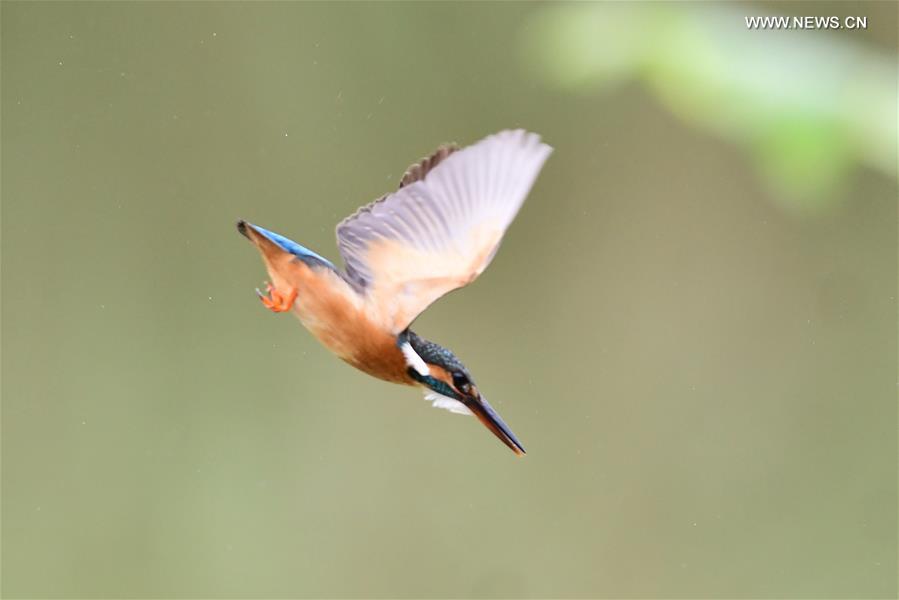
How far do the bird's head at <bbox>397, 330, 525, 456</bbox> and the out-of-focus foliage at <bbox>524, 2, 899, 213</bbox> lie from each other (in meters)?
0.21

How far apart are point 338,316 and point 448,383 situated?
11 centimetres

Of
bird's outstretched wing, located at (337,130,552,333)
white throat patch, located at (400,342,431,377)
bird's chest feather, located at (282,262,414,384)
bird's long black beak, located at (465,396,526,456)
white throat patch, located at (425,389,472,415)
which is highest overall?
bird's outstretched wing, located at (337,130,552,333)

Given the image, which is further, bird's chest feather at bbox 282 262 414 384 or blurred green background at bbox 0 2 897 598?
blurred green background at bbox 0 2 897 598

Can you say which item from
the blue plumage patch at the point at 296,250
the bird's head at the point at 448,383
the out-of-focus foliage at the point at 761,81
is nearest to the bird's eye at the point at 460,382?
the bird's head at the point at 448,383

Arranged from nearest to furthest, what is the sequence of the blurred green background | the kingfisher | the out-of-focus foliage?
1. the out-of-focus foliage
2. the kingfisher
3. the blurred green background

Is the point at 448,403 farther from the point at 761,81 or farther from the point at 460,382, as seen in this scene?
the point at 761,81

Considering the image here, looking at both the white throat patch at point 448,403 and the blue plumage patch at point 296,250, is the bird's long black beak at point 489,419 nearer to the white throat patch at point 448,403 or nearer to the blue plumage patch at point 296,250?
the white throat patch at point 448,403

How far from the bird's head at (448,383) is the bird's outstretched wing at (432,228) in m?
0.05

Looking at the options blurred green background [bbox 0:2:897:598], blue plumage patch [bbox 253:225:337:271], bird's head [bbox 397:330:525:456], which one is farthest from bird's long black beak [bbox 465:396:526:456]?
blurred green background [bbox 0:2:897:598]

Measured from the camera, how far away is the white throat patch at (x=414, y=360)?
744 mm

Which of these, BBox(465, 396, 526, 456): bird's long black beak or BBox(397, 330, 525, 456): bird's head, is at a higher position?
BBox(397, 330, 525, 456): bird's head

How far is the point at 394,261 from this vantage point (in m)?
0.72

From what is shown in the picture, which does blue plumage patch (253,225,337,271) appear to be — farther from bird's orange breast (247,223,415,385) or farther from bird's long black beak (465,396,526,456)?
bird's long black beak (465,396,526,456)

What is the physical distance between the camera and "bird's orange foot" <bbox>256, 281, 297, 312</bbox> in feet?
2.32
